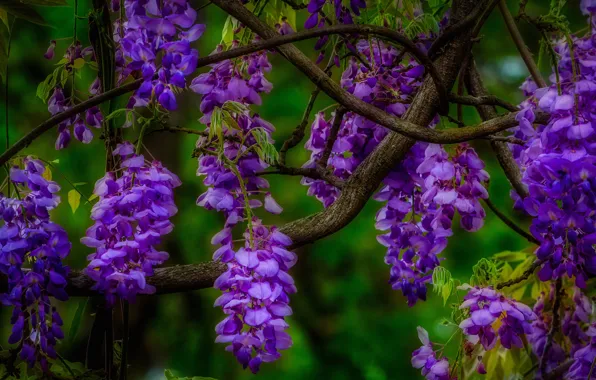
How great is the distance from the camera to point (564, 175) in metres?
1.15

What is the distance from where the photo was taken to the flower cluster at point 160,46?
108cm

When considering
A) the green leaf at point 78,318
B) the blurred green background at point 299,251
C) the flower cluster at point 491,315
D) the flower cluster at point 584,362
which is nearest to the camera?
the flower cluster at point 491,315

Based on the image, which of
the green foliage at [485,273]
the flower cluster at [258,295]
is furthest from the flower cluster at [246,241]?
the green foliage at [485,273]

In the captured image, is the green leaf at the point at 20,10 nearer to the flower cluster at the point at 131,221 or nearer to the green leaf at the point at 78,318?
the flower cluster at the point at 131,221

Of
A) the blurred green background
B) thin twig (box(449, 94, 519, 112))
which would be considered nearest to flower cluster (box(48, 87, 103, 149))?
thin twig (box(449, 94, 519, 112))

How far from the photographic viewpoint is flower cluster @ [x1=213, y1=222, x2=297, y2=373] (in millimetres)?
1106

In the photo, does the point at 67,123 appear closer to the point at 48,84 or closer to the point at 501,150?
the point at 48,84

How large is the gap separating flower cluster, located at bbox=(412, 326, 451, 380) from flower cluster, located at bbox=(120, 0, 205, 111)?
66cm

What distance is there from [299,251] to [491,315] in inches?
90.9

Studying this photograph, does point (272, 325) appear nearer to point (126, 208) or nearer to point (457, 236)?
point (126, 208)

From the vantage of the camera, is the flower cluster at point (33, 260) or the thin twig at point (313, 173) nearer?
the flower cluster at point (33, 260)

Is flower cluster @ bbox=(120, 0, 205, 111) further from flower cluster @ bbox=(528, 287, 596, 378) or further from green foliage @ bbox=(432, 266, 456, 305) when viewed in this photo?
flower cluster @ bbox=(528, 287, 596, 378)

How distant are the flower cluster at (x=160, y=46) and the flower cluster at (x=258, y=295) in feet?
0.65

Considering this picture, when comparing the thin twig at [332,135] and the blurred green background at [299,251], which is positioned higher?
the blurred green background at [299,251]
